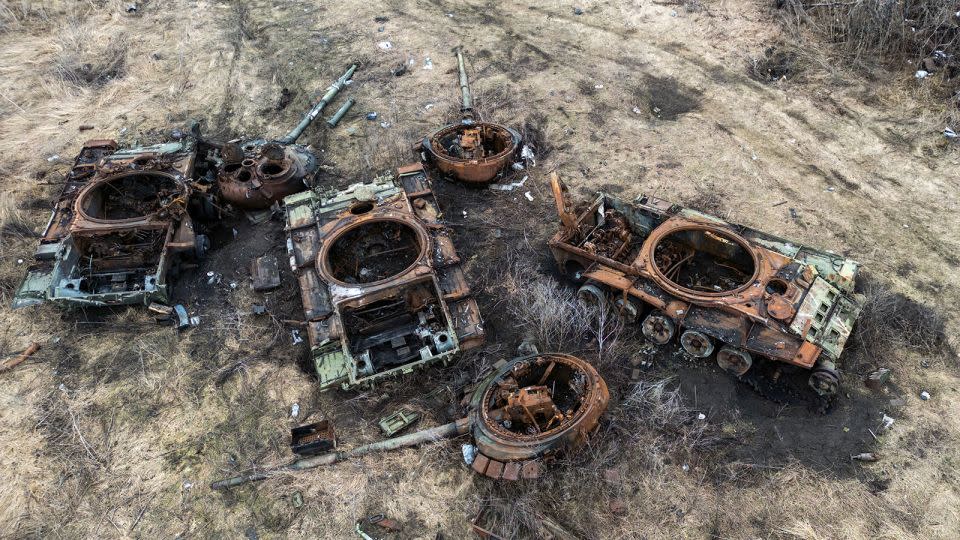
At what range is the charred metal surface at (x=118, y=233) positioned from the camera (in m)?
8.48

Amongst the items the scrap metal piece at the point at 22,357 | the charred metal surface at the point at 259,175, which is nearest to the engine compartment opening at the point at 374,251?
the charred metal surface at the point at 259,175

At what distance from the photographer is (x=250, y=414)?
7.44 m

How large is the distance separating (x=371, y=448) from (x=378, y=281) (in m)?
2.17

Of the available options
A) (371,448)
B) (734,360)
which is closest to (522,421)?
(371,448)

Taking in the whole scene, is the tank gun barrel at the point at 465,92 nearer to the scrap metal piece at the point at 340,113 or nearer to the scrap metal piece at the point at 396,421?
the scrap metal piece at the point at 340,113

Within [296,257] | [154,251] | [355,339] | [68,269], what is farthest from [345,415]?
[68,269]

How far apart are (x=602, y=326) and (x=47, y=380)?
751 centimetres

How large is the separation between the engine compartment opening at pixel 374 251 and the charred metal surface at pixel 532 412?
261 centimetres

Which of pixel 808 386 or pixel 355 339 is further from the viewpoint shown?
pixel 355 339

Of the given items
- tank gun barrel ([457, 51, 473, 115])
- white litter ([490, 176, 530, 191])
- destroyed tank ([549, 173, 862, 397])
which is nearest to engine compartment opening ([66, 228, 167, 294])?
white litter ([490, 176, 530, 191])

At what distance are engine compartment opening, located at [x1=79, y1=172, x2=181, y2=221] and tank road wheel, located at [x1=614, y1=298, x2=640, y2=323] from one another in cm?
709

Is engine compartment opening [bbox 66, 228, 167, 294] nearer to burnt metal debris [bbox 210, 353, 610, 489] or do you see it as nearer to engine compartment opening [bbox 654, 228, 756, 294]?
burnt metal debris [bbox 210, 353, 610, 489]

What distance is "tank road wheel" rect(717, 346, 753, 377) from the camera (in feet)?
23.2

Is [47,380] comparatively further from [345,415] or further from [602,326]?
[602,326]
